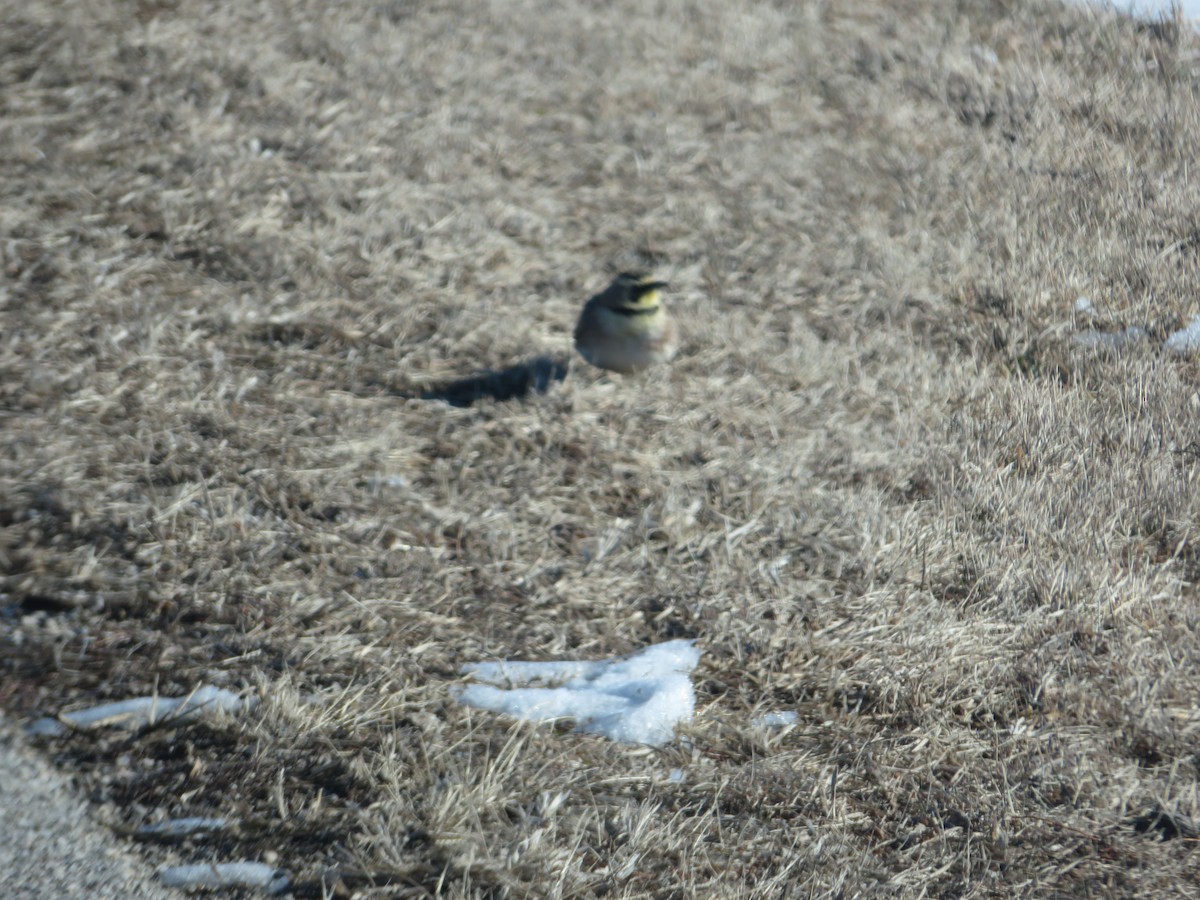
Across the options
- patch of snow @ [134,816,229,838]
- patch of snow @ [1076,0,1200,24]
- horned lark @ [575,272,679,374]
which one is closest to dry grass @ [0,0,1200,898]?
patch of snow @ [134,816,229,838]

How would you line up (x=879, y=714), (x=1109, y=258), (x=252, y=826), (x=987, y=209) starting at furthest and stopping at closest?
(x=987, y=209)
(x=1109, y=258)
(x=879, y=714)
(x=252, y=826)

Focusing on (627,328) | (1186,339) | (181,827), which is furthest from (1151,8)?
(181,827)

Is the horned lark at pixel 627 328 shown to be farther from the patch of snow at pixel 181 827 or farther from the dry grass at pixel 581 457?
the patch of snow at pixel 181 827

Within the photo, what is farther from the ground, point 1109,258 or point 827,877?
point 1109,258

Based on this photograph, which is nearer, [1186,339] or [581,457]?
[581,457]

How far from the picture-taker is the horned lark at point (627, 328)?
17.3ft

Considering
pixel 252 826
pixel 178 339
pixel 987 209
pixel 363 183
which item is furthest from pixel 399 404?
pixel 987 209

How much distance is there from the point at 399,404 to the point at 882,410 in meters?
→ 2.39

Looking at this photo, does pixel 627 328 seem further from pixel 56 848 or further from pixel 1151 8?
pixel 1151 8

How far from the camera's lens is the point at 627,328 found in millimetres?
5262

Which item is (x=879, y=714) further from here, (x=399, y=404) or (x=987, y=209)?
(x=987, y=209)

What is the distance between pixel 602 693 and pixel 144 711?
1412mm

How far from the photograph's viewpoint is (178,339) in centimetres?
485

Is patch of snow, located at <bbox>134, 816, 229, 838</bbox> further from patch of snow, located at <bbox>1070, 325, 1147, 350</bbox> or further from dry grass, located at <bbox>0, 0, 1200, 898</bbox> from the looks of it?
patch of snow, located at <bbox>1070, 325, 1147, 350</bbox>
